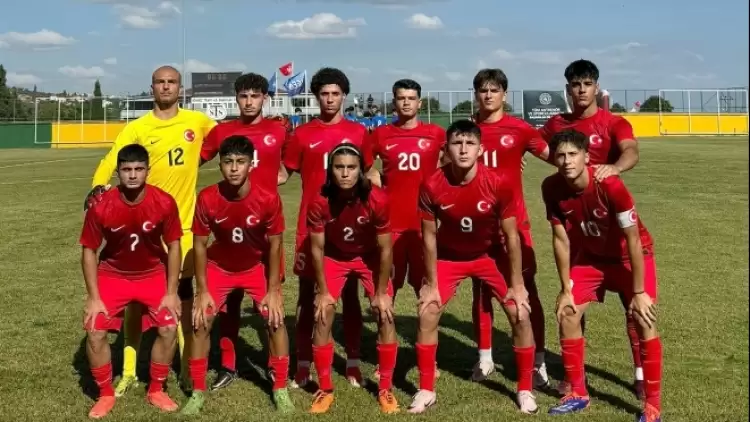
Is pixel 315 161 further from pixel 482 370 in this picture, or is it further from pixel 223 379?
pixel 482 370

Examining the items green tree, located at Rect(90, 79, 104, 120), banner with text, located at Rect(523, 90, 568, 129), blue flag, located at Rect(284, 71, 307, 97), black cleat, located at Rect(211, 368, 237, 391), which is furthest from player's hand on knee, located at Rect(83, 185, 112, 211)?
green tree, located at Rect(90, 79, 104, 120)

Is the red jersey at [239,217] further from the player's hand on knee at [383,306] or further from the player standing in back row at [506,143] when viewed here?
the player standing in back row at [506,143]

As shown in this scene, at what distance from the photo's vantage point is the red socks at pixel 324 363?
5043 mm

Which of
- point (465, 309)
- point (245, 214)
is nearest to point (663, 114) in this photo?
point (465, 309)

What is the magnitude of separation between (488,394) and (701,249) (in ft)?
21.8

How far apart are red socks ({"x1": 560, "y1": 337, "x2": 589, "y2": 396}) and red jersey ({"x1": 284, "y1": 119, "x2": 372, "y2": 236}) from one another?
1.92m

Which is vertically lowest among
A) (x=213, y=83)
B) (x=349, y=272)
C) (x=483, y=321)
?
(x=483, y=321)

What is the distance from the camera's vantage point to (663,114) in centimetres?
4866

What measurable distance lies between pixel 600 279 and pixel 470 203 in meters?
1.01

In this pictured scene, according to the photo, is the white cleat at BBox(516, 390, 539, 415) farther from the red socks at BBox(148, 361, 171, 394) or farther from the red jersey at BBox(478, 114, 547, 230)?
the red socks at BBox(148, 361, 171, 394)

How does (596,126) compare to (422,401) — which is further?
(596,126)

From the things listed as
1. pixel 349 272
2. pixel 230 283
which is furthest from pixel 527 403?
pixel 230 283

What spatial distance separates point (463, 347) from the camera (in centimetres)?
651

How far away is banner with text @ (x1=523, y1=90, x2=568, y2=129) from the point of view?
143ft
